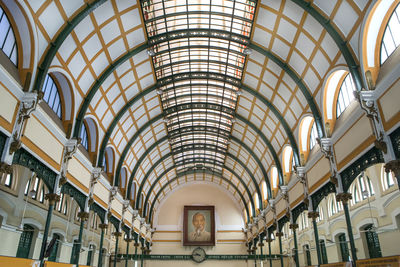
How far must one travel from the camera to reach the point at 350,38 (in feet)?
53.2

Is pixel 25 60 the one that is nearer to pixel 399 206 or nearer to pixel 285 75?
pixel 285 75

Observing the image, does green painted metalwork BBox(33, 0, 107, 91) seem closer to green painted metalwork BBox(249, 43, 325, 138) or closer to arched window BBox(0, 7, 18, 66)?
arched window BBox(0, 7, 18, 66)

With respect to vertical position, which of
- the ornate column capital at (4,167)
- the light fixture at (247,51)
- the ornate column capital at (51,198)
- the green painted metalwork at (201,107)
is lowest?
the ornate column capital at (51,198)

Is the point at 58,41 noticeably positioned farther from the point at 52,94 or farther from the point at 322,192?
the point at 322,192

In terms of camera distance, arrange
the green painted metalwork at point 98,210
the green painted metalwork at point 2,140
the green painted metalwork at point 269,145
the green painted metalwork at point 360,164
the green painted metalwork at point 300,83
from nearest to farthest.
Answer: the green painted metalwork at point 2,140, the green painted metalwork at point 360,164, the green painted metalwork at point 300,83, the green painted metalwork at point 98,210, the green painted metalwork at point 269,145

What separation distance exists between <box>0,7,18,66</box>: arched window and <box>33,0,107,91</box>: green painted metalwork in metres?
1.25

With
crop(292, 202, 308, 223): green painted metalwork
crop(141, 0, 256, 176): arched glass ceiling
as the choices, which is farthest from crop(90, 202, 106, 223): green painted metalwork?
crop(292, 202, 308, 223): green painted metalwork

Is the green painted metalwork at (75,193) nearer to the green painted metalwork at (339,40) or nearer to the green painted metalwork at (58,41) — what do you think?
the green painted metalwork at (58,41)

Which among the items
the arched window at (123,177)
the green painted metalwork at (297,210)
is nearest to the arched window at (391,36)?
the green painted metalwork at (297,210)

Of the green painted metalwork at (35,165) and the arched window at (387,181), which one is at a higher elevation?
the arched window at (387,181)

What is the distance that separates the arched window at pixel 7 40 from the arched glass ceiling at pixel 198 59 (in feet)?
30.6

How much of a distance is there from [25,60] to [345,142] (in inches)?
695

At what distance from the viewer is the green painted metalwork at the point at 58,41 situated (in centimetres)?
1548

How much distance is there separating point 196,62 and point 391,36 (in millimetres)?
18396
